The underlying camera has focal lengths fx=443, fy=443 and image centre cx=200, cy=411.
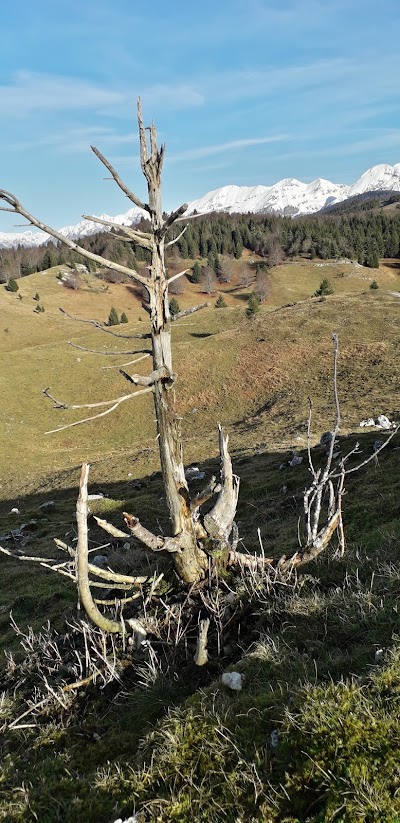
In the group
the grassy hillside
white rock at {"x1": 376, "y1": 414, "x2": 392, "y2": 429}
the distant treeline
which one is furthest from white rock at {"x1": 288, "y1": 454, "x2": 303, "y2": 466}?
the distant treeline

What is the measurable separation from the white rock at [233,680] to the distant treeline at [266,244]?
124 meters

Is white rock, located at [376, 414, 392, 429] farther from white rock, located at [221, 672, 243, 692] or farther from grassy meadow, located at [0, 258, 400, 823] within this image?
white rock, located at [221, 672, 243, 692]

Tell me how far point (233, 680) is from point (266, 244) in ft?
491

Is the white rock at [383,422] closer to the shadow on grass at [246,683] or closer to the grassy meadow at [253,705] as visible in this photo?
the grassy meadow at [253,705]

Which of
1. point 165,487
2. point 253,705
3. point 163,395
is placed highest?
point 163,395

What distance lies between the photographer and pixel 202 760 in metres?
3.22

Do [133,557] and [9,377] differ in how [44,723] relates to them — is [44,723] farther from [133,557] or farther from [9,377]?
[9,377]

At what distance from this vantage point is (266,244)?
463ft

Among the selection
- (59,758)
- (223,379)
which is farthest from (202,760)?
(223,379)

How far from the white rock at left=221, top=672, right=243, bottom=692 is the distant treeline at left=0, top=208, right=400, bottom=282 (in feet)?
407

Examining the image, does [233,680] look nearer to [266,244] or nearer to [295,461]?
[295,461]

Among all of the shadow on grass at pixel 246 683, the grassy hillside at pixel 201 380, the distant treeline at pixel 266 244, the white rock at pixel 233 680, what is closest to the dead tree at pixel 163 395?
the shadow on grass at pixel 246 683

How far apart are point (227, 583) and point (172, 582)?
0.78 m

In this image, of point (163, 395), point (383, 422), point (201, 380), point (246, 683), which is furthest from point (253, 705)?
point (201, 380)
